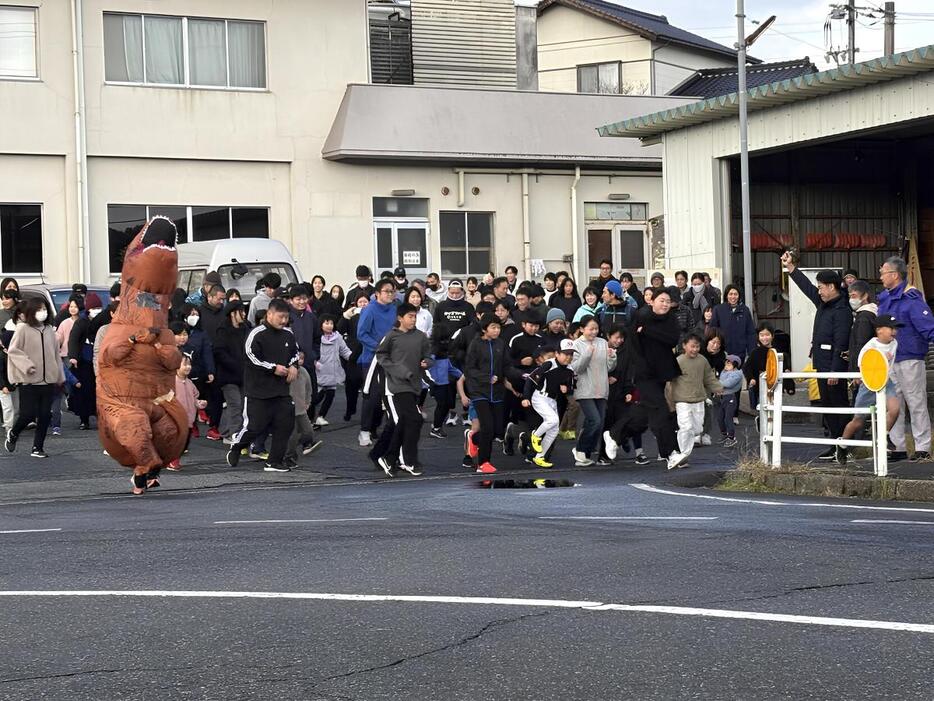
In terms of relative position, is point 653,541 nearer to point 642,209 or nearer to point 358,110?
point 358,110

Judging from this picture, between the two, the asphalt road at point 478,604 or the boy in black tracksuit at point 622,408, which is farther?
the boy in black tracksuit at point 622,408

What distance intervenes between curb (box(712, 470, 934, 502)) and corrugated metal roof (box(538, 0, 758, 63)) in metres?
34.7

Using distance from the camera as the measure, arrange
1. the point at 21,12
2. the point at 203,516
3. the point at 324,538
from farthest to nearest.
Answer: the point at 21,12, the point at 203,516, the point at 324,538

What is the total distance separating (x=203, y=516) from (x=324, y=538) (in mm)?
2089

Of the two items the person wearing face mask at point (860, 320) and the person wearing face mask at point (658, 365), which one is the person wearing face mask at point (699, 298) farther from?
the person wearing face mask at point (860, 320)

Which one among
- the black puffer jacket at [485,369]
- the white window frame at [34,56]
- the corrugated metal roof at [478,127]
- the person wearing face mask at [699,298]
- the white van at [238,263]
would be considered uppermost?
the white window frame at [34,56]

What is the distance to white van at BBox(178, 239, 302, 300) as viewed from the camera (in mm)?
24500

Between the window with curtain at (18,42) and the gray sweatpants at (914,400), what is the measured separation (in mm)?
19245

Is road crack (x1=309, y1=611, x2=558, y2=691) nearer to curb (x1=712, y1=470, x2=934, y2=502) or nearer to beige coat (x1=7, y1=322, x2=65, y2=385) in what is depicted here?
curb (x1=712, y1=470, x2=934, y2=502)

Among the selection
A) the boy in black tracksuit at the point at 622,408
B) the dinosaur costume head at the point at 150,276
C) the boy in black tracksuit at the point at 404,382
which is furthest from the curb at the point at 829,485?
the dinosaur costume head at the point at 150,276

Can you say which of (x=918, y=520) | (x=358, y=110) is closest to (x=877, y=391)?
(x=918, y=520)

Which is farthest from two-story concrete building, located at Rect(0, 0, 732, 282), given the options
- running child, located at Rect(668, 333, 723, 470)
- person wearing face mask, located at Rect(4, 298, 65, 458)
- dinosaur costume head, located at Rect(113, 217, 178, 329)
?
dinosaur costume head, located at Rect(113, 217, 178, 329)

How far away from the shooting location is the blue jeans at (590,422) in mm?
16641

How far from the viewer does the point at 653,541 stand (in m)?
9.45
